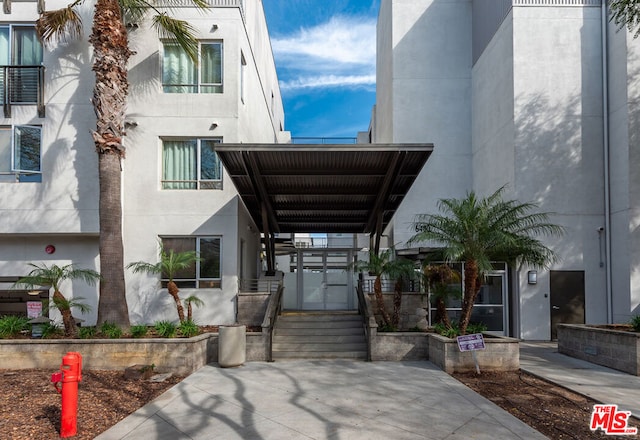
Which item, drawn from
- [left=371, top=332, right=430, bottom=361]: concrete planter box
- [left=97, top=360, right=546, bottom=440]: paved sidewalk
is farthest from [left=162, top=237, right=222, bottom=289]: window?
[left=371, top=332, right=430, bottom=361]: concrete planter box

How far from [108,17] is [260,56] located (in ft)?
25.5

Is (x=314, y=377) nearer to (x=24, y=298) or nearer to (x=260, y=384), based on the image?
(x=260, y=384)

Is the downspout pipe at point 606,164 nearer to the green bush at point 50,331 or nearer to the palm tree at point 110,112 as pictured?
the palm tree at point 110,112

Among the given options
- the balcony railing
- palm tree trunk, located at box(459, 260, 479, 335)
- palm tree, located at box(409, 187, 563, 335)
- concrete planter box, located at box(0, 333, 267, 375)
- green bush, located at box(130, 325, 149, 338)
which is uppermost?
the balcony railing

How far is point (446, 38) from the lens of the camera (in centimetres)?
1820

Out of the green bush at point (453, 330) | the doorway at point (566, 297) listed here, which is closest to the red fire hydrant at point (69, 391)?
the green bush at point (453, 330)

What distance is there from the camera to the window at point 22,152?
12914 mm

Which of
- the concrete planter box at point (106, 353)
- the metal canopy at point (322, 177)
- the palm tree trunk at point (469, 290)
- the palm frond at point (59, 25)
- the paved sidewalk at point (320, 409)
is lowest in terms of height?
the paved sidewalk at point (320, 409)

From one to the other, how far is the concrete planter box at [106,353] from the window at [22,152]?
5.44 meters

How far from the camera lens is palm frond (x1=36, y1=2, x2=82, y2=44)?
39.2ft

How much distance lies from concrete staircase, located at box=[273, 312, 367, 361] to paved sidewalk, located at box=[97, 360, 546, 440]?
5.85 feet

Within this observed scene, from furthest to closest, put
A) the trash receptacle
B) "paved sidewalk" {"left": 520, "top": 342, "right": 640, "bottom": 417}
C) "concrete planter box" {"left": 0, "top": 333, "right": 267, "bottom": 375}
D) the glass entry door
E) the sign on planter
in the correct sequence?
the glass entry door < the trash receptacle < "concrete planter box" {"left": 0, "top": 333, "right": 267, "bottom": 375} < the sign on planter < "paved sidewalk" {"left": 520, "top": 342, "right": 640, "bottom": 417}

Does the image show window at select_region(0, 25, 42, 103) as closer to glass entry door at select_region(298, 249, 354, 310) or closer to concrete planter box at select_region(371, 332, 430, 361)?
glass entry door at select_region(298, 249, 354, 310)

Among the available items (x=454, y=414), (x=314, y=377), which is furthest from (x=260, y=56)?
(x=454, y=414)
